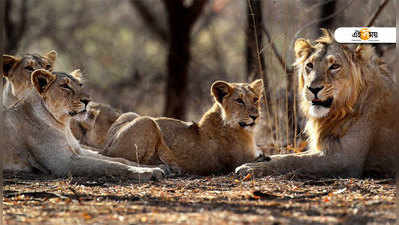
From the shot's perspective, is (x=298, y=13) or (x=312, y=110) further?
(x=298, y=13)

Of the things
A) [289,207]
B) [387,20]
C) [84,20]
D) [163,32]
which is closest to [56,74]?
[289,207]

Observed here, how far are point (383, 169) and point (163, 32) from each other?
1015 cm

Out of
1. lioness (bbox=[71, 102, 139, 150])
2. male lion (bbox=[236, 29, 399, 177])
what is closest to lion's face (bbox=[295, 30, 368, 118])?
male lion (bbox=[236, 29, 399, 177])

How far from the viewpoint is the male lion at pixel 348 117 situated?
5.82 metres

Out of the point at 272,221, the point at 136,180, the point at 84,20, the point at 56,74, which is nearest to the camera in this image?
the point at 272,221

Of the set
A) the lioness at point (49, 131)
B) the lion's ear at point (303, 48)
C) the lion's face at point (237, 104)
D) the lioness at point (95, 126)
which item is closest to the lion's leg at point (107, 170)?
the lioness at point (49, 131)

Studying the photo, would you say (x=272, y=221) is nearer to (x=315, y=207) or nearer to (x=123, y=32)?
(x=315, y=207)

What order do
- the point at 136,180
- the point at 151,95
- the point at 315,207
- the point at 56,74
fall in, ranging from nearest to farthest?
the point at 315,207 → the point at 136,180 → the point at 56,74 → the point at 151,95

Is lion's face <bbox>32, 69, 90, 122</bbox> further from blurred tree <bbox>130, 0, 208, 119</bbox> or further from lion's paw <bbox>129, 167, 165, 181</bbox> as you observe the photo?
blurred tree <bbox>130, 0, 208, 119</bbox>

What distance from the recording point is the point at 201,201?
4516 millimetres

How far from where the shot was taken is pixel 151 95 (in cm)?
1448

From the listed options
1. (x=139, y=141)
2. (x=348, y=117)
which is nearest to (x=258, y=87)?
(x=348, y=117)

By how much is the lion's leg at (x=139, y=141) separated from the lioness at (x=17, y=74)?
157 centimetres

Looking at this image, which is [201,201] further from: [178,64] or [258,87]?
[178,64]
